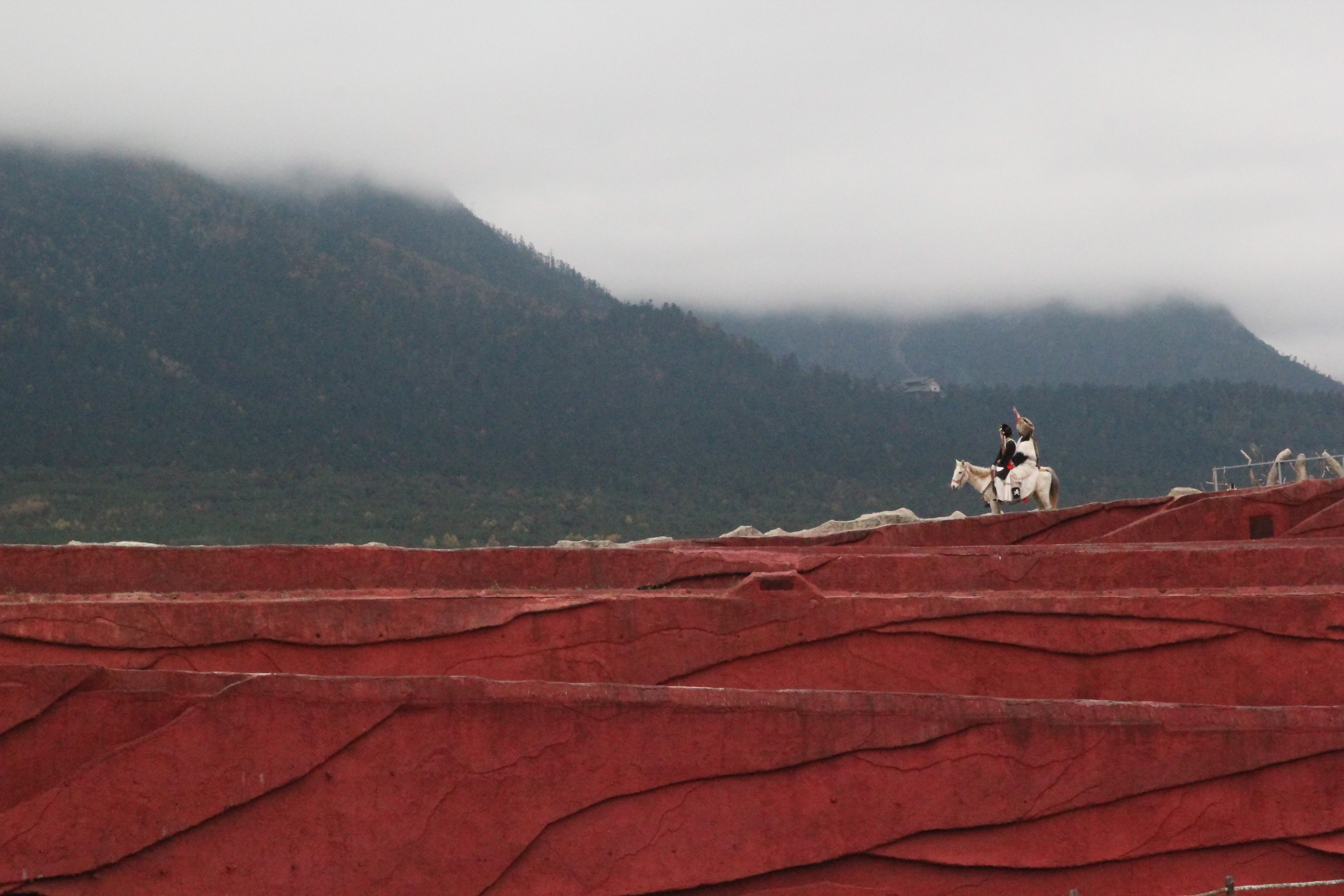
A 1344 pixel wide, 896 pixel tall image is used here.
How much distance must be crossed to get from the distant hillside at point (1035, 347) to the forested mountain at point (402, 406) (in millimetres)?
19088

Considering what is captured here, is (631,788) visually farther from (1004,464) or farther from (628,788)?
(1004,464)

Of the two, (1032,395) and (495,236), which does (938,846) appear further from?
(495,236)

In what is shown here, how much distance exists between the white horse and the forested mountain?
55.9 feet

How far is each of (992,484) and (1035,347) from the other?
212 ft

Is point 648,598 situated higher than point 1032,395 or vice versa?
point 1032,395

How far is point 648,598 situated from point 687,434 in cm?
3916

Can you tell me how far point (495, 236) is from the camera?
63031 millimetres

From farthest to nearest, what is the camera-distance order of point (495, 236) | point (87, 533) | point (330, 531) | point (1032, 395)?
point (495, 236)
point (1032, 395)
point (330, 531)
point (87, 533)

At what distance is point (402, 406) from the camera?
148 ft

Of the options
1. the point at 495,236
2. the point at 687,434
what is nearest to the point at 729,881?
the point at 687,434

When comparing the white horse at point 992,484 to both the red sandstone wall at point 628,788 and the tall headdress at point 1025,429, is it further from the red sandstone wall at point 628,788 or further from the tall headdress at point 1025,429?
the red sandstone wall at point 628,788

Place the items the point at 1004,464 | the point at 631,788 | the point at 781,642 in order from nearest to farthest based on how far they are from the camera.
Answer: the point at 631,788, the point at 781,642, the point at 1004,464

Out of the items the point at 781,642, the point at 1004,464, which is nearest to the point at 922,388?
the point at 1004,464

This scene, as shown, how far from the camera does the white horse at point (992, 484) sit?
15.7 m
